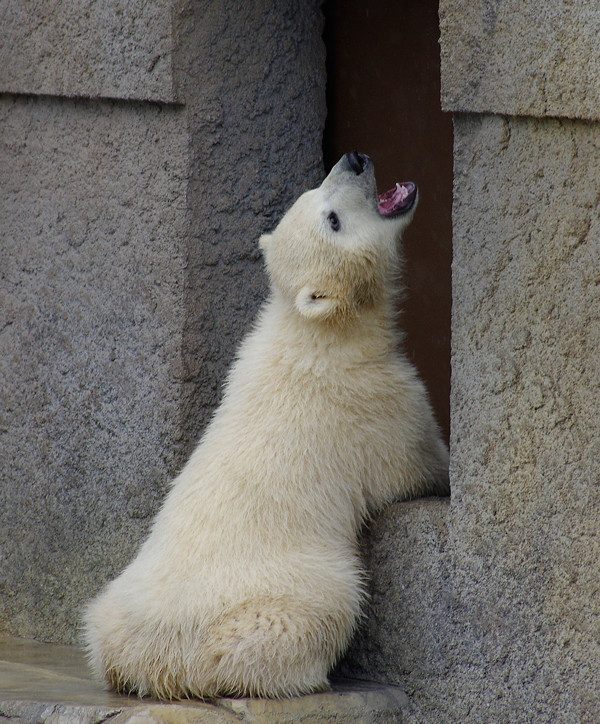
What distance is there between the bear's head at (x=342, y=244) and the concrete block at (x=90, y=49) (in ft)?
2.52

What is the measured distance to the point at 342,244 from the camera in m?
3.65

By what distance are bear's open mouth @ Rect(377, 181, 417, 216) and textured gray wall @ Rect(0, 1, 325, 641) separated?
0.73 metres

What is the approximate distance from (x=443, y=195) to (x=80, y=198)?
4.66 ft

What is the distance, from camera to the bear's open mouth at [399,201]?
3.77 m

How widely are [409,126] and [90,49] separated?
1.27 metres

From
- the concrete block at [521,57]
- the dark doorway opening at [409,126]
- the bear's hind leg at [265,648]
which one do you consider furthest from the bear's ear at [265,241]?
the bear's hind leg at [265,648]

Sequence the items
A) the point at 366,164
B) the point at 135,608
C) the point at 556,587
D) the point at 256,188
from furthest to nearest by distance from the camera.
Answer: the point at 256,188
the point at 366,164
the point at 135,608
the point at 556,587

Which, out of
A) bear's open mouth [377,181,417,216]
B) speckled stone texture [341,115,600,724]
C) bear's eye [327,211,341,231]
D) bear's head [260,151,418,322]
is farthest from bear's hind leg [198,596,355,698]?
bear's open mouth [377,181,417,216]

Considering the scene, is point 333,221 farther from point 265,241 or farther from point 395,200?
point 265,241

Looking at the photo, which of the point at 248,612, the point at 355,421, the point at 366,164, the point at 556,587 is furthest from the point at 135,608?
the point at 366,164

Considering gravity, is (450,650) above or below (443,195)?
below

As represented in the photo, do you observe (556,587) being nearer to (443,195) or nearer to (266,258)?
(266,258)

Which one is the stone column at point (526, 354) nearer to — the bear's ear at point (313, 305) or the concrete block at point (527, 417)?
the concrete block at point (527, 417)

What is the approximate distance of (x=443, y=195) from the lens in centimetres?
441
